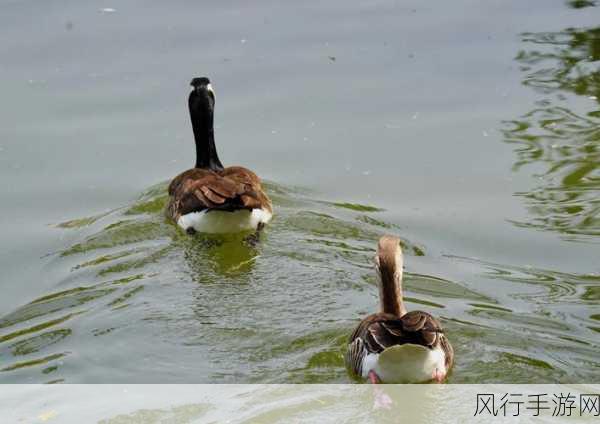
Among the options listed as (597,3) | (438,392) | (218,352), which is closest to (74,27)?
(597,3)

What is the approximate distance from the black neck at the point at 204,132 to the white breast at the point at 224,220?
1.24 m

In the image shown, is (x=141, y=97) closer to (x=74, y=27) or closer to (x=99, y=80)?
(x=99, y=80)

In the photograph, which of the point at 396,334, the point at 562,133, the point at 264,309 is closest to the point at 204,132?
the point at 264,309

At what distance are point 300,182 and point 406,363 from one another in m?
4.78

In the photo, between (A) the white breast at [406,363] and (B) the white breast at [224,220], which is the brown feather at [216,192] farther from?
(A) the white breast at [406,363]

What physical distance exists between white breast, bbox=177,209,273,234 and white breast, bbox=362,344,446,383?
3542 mm

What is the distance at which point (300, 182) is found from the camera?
1250 centimetres

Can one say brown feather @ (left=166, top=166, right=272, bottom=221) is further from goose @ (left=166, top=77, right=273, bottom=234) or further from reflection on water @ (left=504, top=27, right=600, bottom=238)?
reflection on water @ (left=504, top=27, right=600, bottom=238)

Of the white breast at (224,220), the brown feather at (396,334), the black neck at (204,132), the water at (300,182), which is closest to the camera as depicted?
the brown feather at (396,334)

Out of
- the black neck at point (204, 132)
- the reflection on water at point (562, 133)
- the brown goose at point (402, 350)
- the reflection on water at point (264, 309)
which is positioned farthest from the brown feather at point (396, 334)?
the black neck at point (204, 132)

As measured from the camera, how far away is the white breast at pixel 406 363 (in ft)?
25.7

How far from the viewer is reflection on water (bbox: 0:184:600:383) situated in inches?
333

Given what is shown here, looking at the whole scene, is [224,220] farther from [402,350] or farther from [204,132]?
[402,350]

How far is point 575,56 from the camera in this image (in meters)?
15.1
